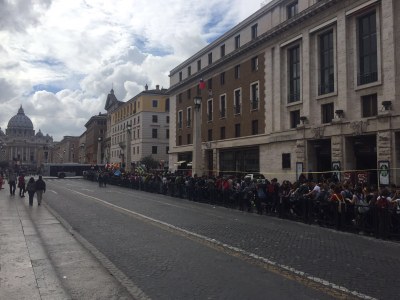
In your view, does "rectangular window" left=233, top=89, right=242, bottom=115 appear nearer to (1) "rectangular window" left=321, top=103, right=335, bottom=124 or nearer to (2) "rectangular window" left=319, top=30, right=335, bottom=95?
(2) "rectangular window" left=319, top=30, right=335, bottom=95

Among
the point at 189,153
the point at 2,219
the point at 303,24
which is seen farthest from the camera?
the point at 189,153

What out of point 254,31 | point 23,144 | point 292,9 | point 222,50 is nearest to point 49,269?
point 292,9

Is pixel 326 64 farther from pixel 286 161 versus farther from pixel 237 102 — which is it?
pixel 237 102

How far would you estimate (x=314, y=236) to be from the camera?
12.7 meters

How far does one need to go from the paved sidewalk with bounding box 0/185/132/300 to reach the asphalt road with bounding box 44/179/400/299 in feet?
1.45

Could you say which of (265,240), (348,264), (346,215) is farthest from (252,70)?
(348,264)

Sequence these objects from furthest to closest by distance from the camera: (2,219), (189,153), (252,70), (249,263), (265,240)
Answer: (189,153), (252,70), (2,219), (265,240), (249,263)

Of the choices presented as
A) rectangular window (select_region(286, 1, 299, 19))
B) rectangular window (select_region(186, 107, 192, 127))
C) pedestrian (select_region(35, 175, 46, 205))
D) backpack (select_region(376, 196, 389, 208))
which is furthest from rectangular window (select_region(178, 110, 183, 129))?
backpack (select_region(376, 196, 389, 208))

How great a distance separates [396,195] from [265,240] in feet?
15.3

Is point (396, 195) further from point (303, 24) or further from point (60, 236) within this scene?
point (303, 24)

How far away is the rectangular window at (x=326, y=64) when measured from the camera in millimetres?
30875

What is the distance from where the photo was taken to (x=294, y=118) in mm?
34938

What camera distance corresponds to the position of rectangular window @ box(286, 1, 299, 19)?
34875mm

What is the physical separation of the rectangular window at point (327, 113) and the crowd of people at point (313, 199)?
10.4 meters
